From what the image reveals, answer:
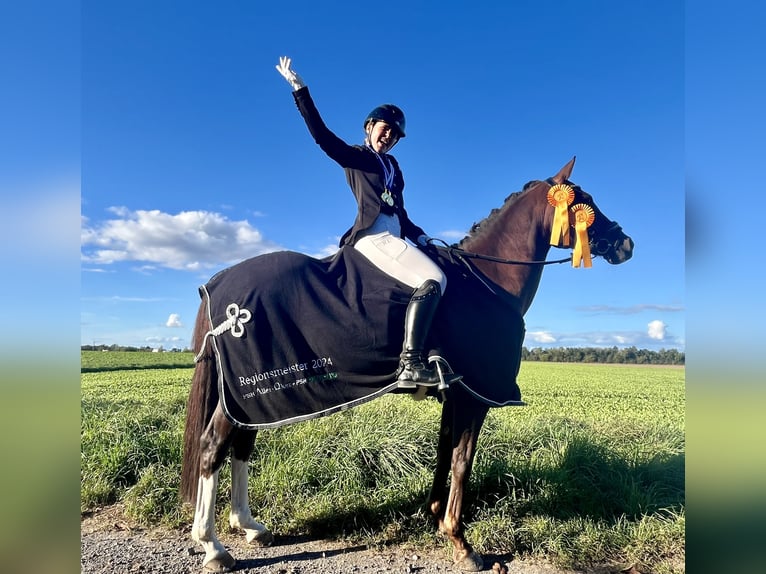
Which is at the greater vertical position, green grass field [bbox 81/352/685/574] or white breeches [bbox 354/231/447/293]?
white breeches [bbox 354/231/447/293]

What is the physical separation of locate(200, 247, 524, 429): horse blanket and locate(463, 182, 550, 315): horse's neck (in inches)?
30.7

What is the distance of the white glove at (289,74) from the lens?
3350 millimetres

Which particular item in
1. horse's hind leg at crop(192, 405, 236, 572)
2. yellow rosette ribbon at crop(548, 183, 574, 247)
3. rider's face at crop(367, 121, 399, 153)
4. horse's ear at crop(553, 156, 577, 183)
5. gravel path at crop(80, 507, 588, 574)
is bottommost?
gravel path at crop(80, 507, 588, 574)

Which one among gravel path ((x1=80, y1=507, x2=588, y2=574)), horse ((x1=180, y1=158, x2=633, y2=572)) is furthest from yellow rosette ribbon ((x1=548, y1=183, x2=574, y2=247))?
gravel path ((x1=80, y1=507, x2=588, y2=574))

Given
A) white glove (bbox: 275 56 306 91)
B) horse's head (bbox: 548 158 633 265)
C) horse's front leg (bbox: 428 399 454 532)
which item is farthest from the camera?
horse's front leg (bbox: 428 399 454 532)

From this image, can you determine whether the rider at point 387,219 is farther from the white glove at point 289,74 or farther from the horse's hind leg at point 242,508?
the horse's hind leg at point 242,508

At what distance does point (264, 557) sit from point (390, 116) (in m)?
3.80

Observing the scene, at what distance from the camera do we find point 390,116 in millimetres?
3838

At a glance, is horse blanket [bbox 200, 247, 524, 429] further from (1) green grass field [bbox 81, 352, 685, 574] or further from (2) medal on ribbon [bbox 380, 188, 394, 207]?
(1) green grass field [bbox 81, 352, 685, 574]

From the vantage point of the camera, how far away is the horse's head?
3.95 m

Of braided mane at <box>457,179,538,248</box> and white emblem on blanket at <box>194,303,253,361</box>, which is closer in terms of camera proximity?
white emblem on blanket at <box>194,303,253,361</box>

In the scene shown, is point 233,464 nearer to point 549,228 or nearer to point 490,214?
point 490,214

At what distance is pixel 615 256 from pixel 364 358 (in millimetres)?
2351

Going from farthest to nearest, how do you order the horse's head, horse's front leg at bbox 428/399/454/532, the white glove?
horse's front leg at bbox 428/399/454/532 → the horse's head → the white glove
